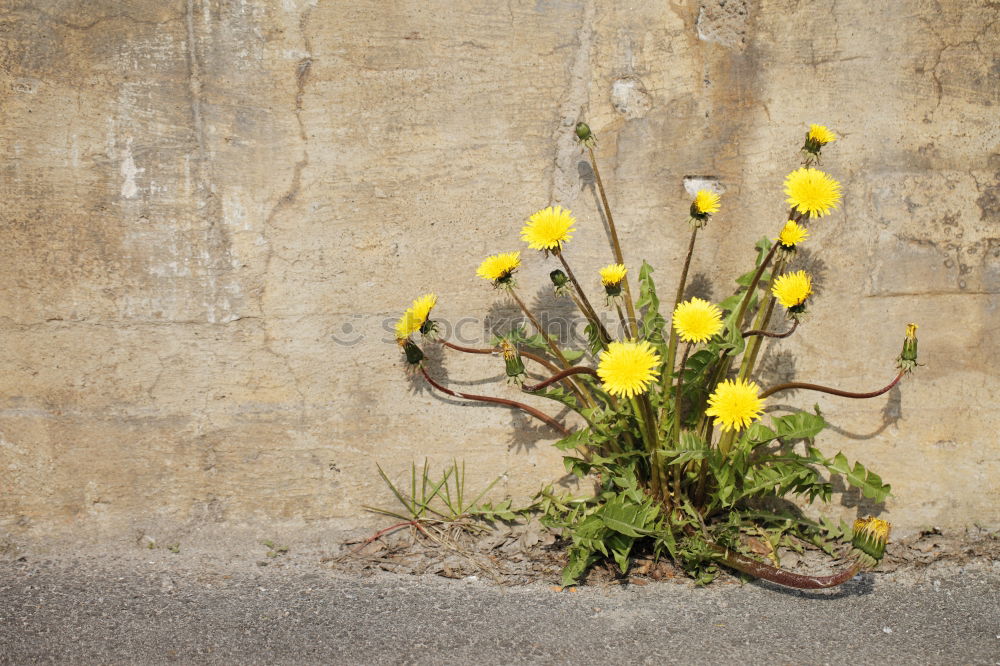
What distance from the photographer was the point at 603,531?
244cm

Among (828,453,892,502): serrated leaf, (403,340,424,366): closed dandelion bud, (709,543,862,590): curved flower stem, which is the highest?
(403,340,424,366): closed dandelion bud

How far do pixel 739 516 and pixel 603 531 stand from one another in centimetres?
45

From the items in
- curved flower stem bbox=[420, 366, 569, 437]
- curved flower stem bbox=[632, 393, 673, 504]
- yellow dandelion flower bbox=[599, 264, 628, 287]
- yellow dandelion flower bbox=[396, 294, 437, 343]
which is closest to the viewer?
curved flower stem bbox=[632, 393, 673, 504]

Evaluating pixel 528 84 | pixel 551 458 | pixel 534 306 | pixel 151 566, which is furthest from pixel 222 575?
pixel 528 84

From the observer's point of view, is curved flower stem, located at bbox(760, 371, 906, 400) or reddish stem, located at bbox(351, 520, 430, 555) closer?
curved flower stem, located at bbox(760, 371, 906, 400)

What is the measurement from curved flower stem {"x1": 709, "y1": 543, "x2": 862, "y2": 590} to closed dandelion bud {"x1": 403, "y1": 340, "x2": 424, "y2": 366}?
1094 mm

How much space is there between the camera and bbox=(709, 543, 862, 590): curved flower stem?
2.29m

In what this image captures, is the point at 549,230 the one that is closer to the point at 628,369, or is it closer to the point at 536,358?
the point at 536,358

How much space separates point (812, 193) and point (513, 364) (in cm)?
104

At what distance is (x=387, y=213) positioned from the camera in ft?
9.20

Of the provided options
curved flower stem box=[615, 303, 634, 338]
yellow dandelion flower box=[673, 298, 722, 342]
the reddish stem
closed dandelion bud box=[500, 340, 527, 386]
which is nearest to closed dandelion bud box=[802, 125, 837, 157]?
→ yellow dandelion flower box=[673, 298, 722, 342]

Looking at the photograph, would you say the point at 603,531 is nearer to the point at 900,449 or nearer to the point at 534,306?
the point at 534,306

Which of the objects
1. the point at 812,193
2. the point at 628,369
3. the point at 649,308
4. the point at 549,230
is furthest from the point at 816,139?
the point at 628,369

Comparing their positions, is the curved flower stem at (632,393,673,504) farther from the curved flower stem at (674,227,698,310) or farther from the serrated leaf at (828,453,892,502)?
the serrated leaf at (828,453,892,502)
